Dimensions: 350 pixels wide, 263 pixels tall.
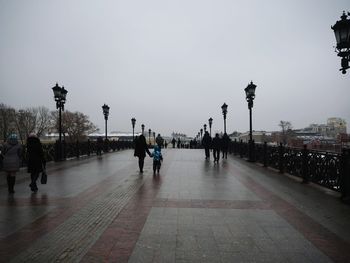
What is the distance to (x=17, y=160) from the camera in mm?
9914

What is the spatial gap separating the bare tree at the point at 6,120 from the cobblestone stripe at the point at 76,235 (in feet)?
208

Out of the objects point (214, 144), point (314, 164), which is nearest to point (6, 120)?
point (214, 144)

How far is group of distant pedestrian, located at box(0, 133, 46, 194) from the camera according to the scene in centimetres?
975

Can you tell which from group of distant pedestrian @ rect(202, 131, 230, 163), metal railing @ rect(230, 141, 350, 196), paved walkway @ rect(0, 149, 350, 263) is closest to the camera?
paved walkway @ rect(0, 149, 350, 263)

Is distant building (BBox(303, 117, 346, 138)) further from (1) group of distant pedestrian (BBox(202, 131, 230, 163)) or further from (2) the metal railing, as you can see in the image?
(2) the metal railing

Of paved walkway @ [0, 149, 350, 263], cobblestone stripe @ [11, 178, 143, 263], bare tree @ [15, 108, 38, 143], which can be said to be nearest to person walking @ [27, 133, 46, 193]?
paved walkway @ [0, 149, 350, 263]

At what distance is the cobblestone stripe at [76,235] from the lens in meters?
4.63

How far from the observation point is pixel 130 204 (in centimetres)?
800

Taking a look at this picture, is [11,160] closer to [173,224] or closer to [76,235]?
[76,235]

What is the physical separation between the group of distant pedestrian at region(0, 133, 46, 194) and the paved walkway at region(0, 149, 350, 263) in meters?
0.39

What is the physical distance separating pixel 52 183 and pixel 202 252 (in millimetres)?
8116

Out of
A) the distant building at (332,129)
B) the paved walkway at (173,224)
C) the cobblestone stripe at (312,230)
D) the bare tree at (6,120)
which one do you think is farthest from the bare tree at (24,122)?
the distant building at (332,129)

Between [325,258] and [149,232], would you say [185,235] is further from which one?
[325,258]

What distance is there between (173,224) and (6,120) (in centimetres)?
6763
